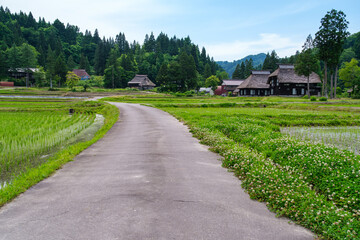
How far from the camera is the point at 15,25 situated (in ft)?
352

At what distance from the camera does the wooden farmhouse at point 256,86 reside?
209 feet

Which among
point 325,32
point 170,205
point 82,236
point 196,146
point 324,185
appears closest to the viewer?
point 82,236

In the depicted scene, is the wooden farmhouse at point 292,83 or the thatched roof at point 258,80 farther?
the thatched roof at point 258,80

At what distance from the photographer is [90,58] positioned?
425ft

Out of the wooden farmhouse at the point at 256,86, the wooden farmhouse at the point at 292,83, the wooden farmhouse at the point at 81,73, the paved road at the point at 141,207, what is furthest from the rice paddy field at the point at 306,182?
the wooden farmhouse at the point at 81,73

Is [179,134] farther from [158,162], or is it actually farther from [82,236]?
[82,236]

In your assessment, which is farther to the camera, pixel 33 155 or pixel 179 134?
pixel 179 134

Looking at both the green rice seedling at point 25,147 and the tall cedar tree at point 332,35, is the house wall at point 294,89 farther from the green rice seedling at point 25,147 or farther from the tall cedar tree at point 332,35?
the green rice seedling at point 25,147

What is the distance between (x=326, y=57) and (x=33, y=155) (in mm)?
49558

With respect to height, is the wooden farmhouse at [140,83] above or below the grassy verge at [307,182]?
above

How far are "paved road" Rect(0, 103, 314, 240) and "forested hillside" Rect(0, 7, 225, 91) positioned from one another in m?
64.3

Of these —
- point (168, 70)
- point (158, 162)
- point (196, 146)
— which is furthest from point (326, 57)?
point (158, 162)

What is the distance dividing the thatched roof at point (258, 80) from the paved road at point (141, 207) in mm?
60647

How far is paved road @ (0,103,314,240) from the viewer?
3406 millimetres
